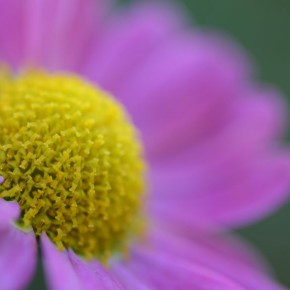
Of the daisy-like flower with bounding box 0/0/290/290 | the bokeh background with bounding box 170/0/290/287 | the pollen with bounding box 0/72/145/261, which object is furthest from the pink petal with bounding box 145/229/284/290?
the bokeh background with bounding box 170/0/290/287

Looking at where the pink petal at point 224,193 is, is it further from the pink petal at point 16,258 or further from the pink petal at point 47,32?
the pink petal at point 16,258

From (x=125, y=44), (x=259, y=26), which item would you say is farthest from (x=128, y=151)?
(x=259, y=26)

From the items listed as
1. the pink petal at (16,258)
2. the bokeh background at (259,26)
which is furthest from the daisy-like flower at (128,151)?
the bokeh background at (259,26)

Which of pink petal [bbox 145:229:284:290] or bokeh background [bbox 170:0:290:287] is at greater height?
bokeh background [bbox 170:0:290:287]

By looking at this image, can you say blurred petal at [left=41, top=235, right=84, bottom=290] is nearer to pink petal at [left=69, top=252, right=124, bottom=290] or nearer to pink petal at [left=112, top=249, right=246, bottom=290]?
pink petal at [left=69, top=252, right=124, bottom=290]

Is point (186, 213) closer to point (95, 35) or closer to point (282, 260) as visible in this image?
point (95, 35)

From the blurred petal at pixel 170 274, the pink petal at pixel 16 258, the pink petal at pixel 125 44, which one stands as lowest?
the pink petal at pixel 16 258

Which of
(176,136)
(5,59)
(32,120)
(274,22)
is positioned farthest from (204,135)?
(274,22)
